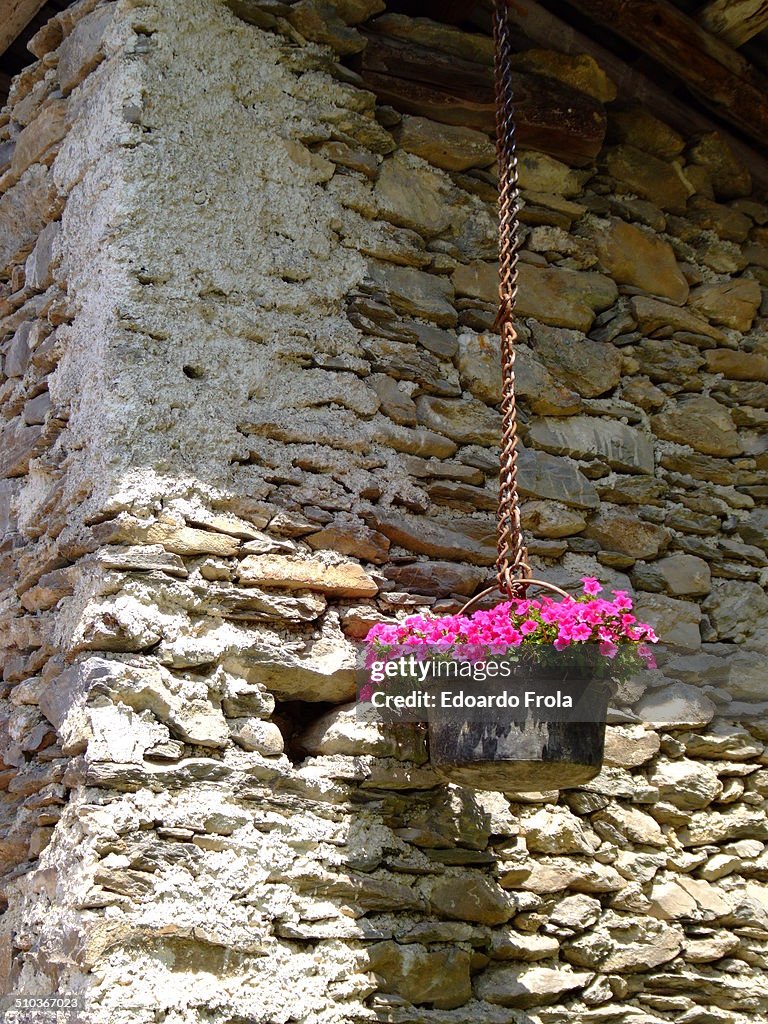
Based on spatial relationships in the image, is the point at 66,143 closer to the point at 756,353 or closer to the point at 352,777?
the point at 352,777

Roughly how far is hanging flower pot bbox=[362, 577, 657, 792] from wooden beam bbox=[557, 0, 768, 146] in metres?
1.79

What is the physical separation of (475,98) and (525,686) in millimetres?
1681

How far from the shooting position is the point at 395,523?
110 inches

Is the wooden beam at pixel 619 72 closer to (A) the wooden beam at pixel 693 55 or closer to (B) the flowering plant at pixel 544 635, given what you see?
(A) the wooden beam at pixel 693 55

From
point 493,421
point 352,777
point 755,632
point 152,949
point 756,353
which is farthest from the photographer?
point 756,353

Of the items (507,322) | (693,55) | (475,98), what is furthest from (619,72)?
(507,322)

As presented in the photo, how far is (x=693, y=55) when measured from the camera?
3395mm

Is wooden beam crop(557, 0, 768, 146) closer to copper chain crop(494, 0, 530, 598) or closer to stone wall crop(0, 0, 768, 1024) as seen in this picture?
stone wall crop(0, 0, 768, 1024)

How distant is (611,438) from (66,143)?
1.60 m

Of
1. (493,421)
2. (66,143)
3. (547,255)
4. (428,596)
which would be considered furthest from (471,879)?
(66,143)

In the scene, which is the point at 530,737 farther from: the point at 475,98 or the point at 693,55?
the point at 693,55

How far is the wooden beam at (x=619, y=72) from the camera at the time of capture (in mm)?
3314

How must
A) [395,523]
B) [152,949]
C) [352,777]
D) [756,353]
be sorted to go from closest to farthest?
[152,949] → [352,777] → [395,523] → [756,353]

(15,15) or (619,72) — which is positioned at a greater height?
(619,72)
